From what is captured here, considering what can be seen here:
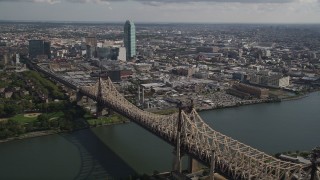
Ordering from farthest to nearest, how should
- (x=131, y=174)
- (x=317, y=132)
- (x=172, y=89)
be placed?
(x=172, y=89)
(x=317, y=132)
(x=131, y=174)

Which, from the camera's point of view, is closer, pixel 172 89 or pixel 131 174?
pixel 131 174

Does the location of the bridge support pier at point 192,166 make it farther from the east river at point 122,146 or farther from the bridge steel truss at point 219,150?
the east river at point 122,146

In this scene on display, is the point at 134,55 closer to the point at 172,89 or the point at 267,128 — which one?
the point at 172,89

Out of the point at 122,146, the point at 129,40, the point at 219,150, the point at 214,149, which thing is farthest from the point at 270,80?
the point at 214,149

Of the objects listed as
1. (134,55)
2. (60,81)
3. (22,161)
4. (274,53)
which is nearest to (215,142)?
(22,161)

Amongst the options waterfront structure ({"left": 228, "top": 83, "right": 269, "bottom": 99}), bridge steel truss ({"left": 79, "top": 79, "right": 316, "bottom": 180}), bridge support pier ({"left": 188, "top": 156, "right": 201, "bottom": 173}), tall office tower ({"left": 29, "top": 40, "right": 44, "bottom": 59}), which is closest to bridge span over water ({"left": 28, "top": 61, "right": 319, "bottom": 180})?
bridge steel truss ({"left": 79, "top": 79, "right": 316, "bottom": 180})

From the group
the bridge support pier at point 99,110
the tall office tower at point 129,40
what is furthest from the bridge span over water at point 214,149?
the tall office tower at point 129,40

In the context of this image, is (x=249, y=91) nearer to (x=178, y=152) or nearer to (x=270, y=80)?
(x=270, y=80)
